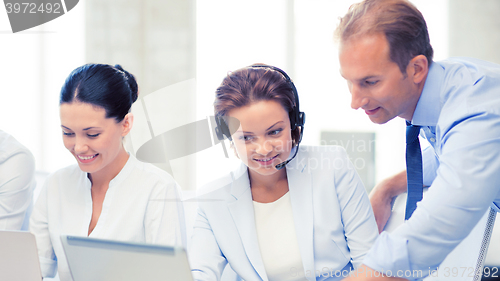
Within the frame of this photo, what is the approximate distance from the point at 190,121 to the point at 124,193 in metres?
1.92

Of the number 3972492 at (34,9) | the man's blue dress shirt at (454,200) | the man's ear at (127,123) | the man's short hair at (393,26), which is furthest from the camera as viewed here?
the number 3972492 at (34,9)

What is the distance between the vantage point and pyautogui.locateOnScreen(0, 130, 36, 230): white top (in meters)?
1.46

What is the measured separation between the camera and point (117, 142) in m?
1.42

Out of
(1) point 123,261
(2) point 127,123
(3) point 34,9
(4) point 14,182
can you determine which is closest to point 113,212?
(2) point 127,123

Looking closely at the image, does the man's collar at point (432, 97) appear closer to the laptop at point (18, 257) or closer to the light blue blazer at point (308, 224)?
the light blue blazer at point (308, 224)

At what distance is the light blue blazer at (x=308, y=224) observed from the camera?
4.03ft

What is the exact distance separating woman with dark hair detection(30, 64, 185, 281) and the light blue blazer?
0.51 feet

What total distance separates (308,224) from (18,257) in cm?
79

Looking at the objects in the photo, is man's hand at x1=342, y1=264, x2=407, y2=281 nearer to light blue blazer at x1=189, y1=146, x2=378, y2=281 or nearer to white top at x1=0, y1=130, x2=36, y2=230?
light blue blazer at x1=189, y1=146, x2=378, y2=281

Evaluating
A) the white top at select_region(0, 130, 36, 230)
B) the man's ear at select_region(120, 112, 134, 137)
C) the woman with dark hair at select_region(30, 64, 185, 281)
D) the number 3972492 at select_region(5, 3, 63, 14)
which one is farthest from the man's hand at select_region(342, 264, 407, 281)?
the number 3972492 at select_region(5, 3, 63, 14)

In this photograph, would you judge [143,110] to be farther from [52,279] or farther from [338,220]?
[338,220]

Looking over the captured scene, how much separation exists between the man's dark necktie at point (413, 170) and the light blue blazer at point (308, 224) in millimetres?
132

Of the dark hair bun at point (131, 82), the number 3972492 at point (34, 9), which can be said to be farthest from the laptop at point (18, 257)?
the number 3972492 at point (34, 9)

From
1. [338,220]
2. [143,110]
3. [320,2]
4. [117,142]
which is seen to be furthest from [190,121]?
[338,220]
